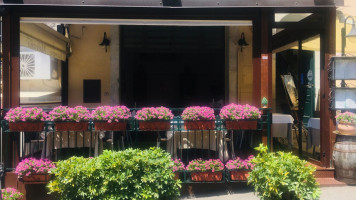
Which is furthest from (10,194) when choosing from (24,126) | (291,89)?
(291,89)

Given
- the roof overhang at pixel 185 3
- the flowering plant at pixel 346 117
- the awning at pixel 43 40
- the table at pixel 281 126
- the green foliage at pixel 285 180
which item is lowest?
the green foliage at pixel 285 180

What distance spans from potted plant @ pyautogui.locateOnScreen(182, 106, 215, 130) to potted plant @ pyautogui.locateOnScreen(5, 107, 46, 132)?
7.84ft

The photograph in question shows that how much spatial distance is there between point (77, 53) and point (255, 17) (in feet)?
17.5

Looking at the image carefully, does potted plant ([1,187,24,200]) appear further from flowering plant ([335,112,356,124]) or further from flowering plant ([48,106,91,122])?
flowering plant ([335,112,356,124])

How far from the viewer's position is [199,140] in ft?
20.2

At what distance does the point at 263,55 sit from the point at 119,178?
11.7 feet

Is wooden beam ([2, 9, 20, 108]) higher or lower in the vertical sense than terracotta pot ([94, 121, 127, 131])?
higher

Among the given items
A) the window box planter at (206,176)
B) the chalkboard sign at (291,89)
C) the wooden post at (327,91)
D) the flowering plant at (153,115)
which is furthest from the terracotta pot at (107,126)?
the chalkboard sign at (291,89)

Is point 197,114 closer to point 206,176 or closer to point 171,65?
point 206,176

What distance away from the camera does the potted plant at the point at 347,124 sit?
5957 millimetres

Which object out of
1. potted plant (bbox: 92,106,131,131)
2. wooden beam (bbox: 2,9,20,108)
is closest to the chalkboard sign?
potted plant (bbox: 92,106,131,131)

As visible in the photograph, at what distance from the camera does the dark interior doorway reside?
9.64 metres

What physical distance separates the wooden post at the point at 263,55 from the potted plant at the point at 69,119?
3.04m

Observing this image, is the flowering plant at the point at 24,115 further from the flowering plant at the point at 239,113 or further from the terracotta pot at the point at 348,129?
the terracotta pot at the point at 348,129
